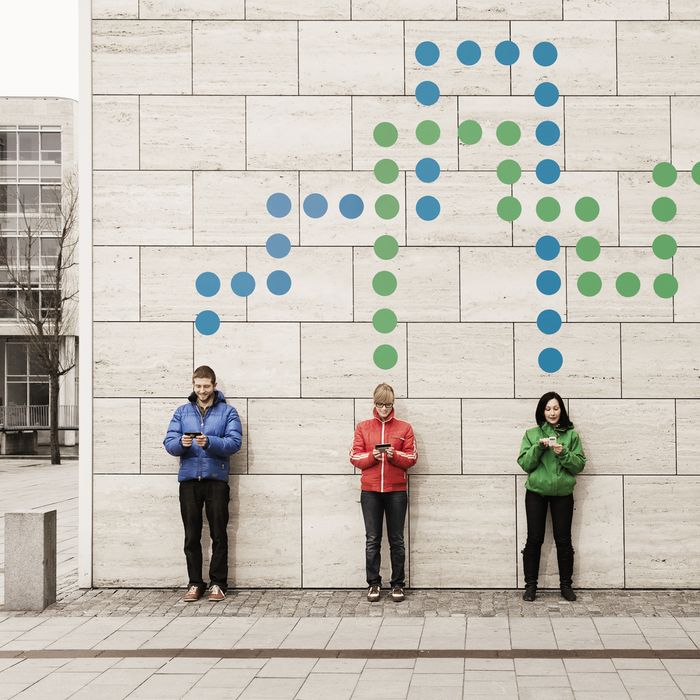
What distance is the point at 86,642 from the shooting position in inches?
290

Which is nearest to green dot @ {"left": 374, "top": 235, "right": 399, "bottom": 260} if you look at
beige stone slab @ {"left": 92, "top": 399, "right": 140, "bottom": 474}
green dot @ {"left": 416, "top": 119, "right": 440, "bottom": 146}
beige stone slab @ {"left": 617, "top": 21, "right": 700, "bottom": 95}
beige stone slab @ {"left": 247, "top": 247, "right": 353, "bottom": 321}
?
beige stone slab @ {"left": 247, "top": 247, "right": 353, "bottom": 321}

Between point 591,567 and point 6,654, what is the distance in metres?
5.19

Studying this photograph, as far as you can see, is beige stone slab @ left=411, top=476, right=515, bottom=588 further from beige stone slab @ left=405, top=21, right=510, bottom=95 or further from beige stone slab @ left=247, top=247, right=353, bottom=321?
beige stone slab @ left=405, top=21, right=510, bottom=95

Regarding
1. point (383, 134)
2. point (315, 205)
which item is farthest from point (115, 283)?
point (383, 134)

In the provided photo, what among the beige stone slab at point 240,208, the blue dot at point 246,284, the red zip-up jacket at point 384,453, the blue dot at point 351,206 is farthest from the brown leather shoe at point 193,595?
the blue dot at point 351,206

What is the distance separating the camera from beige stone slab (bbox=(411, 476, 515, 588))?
9.15m

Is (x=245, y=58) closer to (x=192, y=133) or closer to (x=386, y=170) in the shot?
(x=192, y=133)

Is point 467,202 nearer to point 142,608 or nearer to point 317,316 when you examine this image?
point 317,316

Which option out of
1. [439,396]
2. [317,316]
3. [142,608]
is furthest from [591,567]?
[142,608]

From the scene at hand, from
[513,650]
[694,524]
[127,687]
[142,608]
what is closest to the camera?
[127,687]

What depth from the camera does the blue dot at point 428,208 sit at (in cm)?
929

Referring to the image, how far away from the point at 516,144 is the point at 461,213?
0.85 metres

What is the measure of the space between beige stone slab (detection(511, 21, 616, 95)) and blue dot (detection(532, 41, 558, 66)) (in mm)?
32

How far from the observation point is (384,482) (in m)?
8.77
